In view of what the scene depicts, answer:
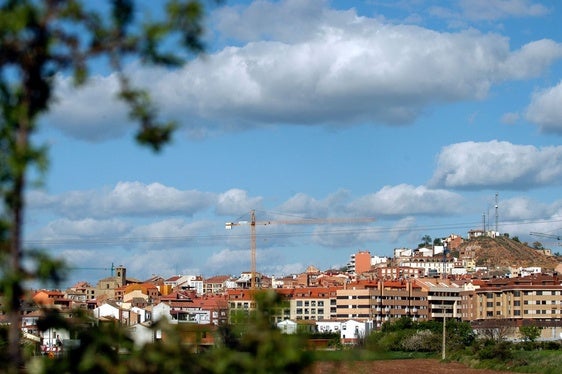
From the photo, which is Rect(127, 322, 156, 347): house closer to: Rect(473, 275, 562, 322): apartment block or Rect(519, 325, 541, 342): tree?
Rect(519, 325, 541, 342): tree

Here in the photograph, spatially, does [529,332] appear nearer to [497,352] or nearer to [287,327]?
[497,352]

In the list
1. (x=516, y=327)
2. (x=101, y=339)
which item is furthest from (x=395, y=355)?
(x=101, y=339)

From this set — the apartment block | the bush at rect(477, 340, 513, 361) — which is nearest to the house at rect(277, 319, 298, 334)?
the bush at rect(477, 340, 513, 361)

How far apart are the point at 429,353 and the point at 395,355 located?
5438 mm

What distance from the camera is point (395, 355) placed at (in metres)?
91.3

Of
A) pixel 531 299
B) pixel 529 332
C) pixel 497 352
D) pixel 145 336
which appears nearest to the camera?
pixel 145 336

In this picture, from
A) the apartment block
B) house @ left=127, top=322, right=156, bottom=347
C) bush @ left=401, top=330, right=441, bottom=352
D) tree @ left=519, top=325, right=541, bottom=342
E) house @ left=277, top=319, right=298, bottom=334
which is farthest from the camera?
the apartment block

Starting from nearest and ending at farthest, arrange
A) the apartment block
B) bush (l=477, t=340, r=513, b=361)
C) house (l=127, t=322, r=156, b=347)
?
house (l=127, t=322, r=156, b=347) → bush (l=477, t=340, r=513, b=361) → the apartment block

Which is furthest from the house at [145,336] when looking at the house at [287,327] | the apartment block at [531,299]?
the apartment block at [531,299]

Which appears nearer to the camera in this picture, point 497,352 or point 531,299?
point 497,352

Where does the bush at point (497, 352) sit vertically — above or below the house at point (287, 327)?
below

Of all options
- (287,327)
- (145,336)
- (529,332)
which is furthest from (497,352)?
(145,336)

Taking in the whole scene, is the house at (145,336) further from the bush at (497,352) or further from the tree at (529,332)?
the tree at (529,332)

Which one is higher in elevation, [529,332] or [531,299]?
[531,299]
